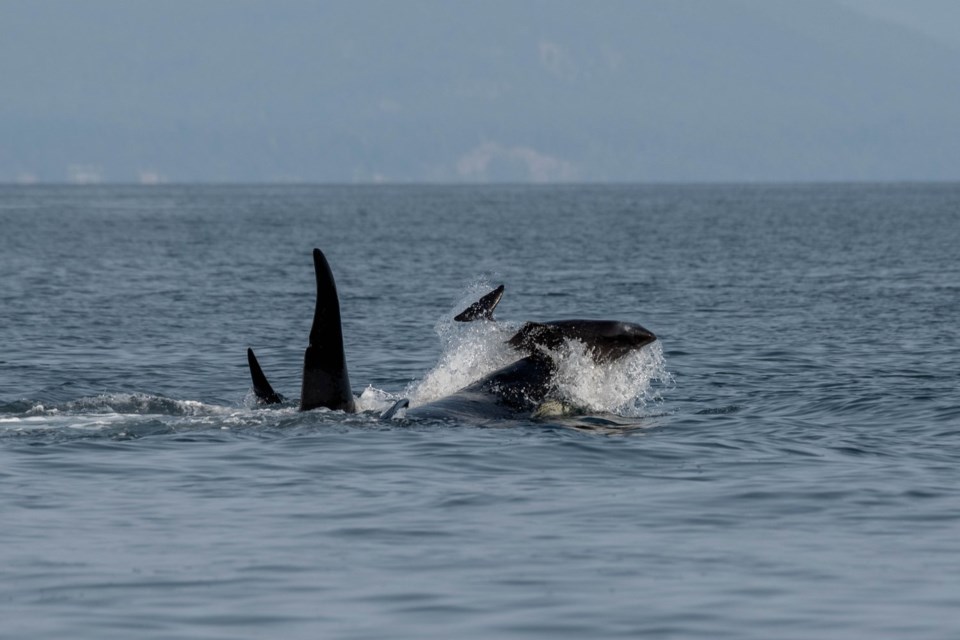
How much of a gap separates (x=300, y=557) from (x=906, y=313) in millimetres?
22710

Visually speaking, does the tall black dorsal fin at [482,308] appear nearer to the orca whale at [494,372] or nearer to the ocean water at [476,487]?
the orca whale at [494,372]

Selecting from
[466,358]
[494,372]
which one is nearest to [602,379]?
[494,372]

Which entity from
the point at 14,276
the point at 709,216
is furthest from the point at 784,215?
the point at 14,276

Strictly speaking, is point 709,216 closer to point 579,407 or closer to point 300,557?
point 579,407

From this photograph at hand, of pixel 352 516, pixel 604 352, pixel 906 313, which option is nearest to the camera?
pixel 352 516

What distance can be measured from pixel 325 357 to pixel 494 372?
230 centimetres

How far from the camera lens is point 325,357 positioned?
17.0m

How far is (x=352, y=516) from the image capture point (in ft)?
43.0

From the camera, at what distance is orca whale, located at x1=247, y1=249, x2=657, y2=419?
17.0m

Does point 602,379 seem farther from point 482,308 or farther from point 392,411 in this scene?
point 392,411

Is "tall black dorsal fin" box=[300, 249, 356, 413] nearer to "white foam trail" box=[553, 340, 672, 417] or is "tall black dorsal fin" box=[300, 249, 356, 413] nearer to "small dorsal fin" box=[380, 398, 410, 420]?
"small dorsal fin" box=[380, 398, 410, 420]

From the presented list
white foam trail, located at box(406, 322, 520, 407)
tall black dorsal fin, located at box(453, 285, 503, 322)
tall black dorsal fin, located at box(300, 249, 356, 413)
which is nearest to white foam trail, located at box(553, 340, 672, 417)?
white foam trail, located at box(406, 322, 520, 407)

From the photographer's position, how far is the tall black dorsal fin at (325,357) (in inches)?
653

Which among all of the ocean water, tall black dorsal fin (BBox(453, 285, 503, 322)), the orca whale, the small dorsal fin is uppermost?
tall black dorsal fin (BBox(453, 285, 503, 322))
